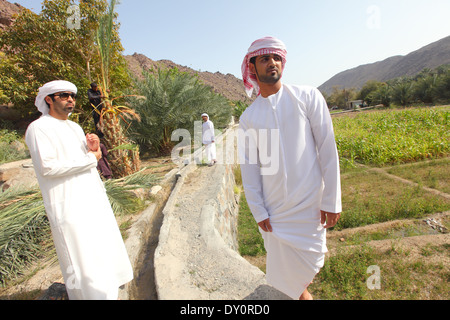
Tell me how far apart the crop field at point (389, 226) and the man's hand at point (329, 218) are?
3.75ft

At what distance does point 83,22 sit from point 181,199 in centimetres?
904

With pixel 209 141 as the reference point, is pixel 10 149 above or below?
above

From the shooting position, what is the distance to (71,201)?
5.74ft

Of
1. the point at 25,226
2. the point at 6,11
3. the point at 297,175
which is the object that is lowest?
the point at 25,226

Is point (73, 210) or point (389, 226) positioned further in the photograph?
point (389, 226)

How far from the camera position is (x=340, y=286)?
240 cm

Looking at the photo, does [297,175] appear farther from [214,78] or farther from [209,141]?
[214,78]

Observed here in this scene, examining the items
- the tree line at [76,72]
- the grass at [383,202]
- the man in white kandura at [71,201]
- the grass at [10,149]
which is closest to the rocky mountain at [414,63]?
the tree line at [76,72]

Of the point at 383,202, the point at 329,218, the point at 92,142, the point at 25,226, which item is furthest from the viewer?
the point at 383,202

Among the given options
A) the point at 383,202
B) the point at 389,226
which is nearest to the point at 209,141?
the point at 383,202

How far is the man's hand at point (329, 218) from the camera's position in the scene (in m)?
1.55

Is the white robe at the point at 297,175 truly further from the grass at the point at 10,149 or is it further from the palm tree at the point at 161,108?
the grass at the point at 10,149

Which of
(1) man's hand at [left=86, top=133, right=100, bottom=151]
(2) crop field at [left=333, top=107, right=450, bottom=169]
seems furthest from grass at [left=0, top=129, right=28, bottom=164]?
(2) crop field at [left=333, top=107, right=450, bottom=169]

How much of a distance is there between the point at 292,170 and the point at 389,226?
3.22 metres
